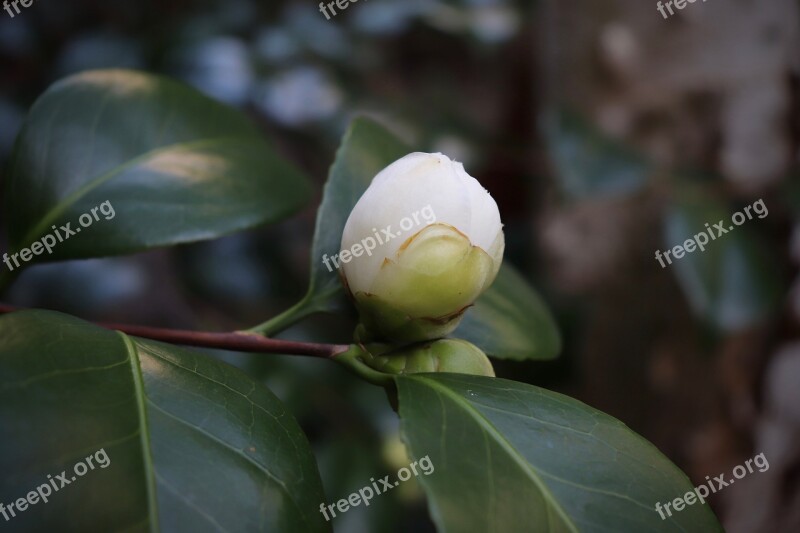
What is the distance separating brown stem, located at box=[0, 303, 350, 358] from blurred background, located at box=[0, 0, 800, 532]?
0.77 meters

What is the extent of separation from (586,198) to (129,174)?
1.08m

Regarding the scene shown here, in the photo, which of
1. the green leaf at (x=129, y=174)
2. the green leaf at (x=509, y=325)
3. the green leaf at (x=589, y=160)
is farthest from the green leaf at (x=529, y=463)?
the green leaf at (x=589, y=160)

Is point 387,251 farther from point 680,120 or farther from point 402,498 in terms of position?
point 680,120

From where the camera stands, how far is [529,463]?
0.42 m

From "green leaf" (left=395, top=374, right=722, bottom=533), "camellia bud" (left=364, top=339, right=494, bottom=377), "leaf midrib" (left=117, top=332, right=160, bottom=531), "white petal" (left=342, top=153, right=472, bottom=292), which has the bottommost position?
"green leaf" (left=395, top=374, right=722, bottom=533)

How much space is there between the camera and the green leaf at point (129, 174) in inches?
23.9

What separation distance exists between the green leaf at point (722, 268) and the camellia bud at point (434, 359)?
32.3 inches

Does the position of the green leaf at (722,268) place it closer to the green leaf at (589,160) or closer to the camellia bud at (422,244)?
the green leaf at (589,160)

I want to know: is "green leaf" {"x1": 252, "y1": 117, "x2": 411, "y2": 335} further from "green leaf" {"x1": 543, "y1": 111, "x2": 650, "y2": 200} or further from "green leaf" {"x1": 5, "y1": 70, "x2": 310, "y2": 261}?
"green leaf" {"x1": 543, "y1": 111, "x2": 650, "y2": 200}

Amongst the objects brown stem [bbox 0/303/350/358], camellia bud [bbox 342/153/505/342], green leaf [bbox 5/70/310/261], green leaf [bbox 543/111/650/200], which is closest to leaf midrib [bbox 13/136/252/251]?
green leaf [bbox 5/70/310/261]

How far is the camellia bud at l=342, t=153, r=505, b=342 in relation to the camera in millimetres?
452

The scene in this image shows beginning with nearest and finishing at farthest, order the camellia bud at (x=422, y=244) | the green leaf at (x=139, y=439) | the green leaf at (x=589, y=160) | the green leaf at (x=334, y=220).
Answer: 1. the green leaf at (x=139, y=439)
2. the camellia bud at (x=422, y=244)
3. the green leaf at (x=334, y=220)
4. the green leaf at (x=589, y=160)

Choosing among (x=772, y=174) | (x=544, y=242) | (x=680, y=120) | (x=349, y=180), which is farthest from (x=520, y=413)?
(x=544, y=242)

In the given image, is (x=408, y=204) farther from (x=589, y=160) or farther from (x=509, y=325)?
(x=589, y=160)
